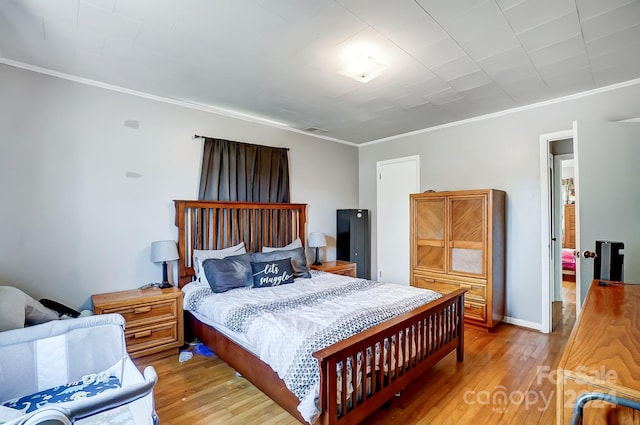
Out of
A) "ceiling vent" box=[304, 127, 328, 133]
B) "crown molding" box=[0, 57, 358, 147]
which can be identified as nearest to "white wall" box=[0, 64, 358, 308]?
"crown molding" box=[0, 57, 358, 147]

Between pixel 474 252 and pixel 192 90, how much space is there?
3.61 metres

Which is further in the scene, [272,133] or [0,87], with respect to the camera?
[272,133]

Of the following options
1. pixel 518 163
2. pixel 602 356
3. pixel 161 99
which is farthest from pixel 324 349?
pixel 518 163

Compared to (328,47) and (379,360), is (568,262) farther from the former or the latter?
(328,47)

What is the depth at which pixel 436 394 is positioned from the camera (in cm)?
227

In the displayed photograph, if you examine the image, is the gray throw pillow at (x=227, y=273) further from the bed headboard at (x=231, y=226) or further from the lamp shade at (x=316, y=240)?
the lamp shade at (x=316, y=240)

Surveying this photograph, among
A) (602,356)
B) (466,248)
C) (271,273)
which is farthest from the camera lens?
(466,248)

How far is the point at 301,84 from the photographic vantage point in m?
2.95

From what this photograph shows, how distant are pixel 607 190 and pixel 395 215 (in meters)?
2.65

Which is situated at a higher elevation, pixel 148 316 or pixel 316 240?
pixel 316 240

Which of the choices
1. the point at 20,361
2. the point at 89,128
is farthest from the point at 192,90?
the point at 20,361

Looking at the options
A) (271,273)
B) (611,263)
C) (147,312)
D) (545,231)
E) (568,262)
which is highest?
(545,231)

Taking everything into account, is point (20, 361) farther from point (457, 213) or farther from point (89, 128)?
point (457, 213)

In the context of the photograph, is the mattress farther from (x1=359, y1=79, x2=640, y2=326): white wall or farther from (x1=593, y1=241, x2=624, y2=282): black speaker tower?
(x1=593, y1=241, x2=624, y2=282): black speaker tower
